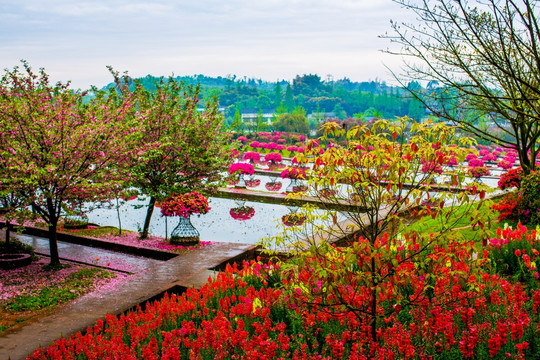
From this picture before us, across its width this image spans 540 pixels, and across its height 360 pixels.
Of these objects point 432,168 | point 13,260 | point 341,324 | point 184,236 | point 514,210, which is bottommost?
point 13,260

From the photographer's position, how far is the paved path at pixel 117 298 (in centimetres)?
500

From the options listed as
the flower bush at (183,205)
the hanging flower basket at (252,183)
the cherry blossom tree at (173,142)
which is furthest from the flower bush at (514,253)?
the hanging flower basket at (252,183)

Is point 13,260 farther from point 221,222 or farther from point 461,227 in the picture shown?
point 461,227

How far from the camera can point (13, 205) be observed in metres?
8.29

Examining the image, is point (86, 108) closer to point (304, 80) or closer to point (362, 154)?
point (362, 154)

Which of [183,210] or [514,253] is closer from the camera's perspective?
[514,253]

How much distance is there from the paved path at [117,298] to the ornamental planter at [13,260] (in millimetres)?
2638

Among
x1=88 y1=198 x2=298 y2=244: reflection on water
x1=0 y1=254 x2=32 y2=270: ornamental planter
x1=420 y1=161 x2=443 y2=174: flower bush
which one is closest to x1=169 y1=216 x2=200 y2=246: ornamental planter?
x1=88 y1=198 x2=298 y2=244: reflection on water

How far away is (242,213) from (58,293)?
7.48 m

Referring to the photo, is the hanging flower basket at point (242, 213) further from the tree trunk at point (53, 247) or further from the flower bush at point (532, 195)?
the flower bush at point (532, 195)

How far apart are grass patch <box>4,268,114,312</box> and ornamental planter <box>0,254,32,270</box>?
4.32 ft

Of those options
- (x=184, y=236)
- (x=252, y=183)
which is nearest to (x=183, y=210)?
(x=184, y=236)

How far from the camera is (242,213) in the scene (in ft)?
46.2

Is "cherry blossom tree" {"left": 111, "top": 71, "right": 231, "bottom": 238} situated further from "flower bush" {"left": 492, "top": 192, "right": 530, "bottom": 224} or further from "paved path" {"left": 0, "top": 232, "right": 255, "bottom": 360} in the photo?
"flower bush" {"left": 492, "top": 192, "right": 530, "bottom": 224}
